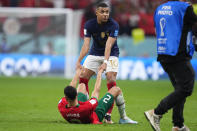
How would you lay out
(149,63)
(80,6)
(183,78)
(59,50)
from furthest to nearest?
(80,6), (59,50), (149,63), (183,78)

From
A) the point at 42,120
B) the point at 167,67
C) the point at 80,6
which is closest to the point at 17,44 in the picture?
the point at 80,6

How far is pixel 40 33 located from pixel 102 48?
17028 mm

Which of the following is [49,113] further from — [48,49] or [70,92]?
[48,49]

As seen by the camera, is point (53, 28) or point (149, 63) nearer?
point (149, 63)

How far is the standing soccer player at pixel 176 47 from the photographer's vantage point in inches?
282

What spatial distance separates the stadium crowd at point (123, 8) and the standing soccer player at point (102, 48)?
18377 mm

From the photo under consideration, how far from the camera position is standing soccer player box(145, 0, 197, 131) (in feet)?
23.5

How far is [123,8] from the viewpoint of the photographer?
98.3 ft

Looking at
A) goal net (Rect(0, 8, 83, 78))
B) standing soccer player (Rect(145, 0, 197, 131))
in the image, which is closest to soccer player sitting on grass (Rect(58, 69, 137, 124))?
standing soccer player (Rect(145, 0, 197, 131))

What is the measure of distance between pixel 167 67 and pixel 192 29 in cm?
68

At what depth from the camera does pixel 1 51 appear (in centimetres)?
2625

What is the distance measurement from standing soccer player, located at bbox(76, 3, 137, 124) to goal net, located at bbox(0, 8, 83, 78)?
15988 mm

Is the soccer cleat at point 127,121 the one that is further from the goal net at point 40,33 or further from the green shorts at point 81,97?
the goal net at point 40,33

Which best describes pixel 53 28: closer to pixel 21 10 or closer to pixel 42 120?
pixel 21 10
